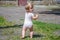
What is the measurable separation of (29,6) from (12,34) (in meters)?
1.47

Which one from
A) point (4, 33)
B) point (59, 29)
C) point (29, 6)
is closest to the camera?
point (29, 6)

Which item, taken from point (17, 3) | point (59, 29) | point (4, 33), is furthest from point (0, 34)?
point (17, 3)

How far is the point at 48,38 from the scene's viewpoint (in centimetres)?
781

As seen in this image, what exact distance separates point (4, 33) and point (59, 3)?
67.2 ft

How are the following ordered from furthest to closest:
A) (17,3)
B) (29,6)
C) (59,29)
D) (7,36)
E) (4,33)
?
(17,3) < (59,29) < (4,33) < (7,36) < (29,6)

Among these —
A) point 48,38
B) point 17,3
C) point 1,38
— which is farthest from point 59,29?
point 17,3

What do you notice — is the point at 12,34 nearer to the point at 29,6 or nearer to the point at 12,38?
the point at 12,38

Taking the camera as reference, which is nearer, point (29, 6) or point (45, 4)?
point (29, 6)

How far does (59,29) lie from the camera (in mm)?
9844

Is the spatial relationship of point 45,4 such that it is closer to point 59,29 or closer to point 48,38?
point 59,29

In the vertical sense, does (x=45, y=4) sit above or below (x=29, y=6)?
below

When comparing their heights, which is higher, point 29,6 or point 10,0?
point 29,6

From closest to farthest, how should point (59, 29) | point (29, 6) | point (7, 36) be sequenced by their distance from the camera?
point (29, 6) → point (7, 36) → point (59, 29)

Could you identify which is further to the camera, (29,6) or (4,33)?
(4,33)
